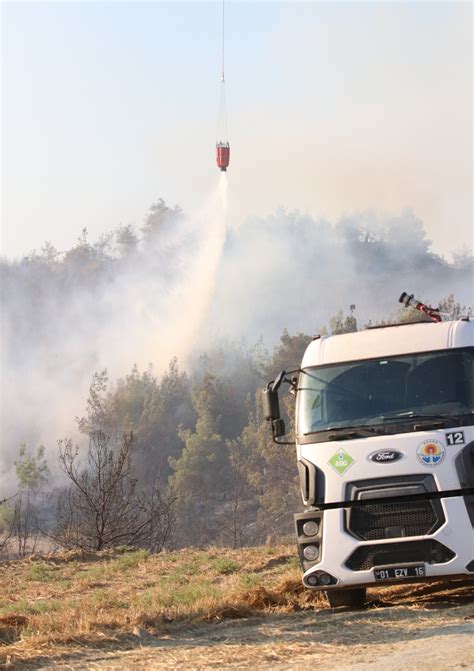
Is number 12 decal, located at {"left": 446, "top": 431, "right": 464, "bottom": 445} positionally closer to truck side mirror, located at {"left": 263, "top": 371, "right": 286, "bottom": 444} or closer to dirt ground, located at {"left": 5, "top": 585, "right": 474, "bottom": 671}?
dirt ground, located at {"left": 5, "top": 585, "right": 474, "bottom": 671}

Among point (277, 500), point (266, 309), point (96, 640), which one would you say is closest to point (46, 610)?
point (96, 640)

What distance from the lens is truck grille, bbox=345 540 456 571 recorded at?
1212 cm

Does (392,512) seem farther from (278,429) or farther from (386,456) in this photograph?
(278,429)

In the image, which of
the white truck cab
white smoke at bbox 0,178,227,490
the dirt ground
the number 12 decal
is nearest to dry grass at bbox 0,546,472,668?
the dirt ground

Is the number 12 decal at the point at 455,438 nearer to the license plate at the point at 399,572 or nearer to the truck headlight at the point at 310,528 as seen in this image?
the license plate at the point at 399,572

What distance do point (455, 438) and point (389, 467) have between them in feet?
2.52

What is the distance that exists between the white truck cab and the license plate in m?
0.01

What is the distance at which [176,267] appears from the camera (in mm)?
138125

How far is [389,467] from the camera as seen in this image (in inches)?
488

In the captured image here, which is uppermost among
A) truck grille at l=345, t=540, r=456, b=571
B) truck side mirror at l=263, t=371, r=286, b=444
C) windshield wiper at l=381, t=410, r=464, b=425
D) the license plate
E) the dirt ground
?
truck side mirror at l=263, t=371, r=286, b=444

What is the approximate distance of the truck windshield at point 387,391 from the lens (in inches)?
498

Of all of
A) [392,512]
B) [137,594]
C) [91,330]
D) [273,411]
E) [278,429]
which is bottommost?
[137,594]

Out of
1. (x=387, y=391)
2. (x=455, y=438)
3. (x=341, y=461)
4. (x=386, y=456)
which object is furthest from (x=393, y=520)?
(x=387, y=391)

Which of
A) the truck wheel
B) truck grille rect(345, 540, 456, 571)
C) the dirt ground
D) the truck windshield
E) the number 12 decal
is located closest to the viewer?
the dirt ground
